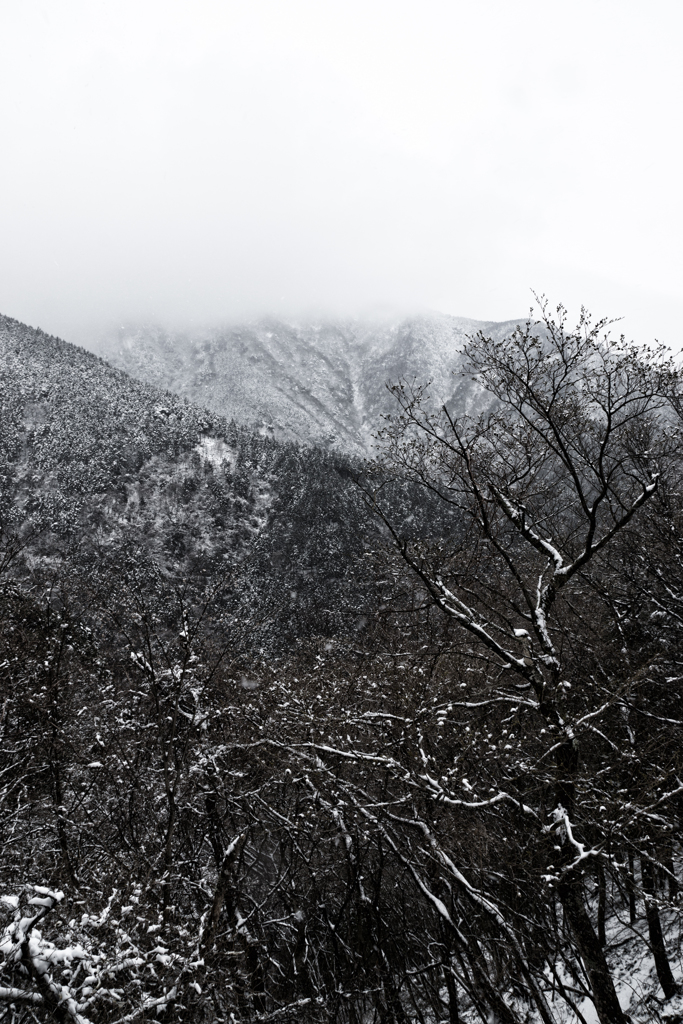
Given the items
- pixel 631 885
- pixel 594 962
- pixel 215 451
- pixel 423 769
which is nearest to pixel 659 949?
pixel 423 769

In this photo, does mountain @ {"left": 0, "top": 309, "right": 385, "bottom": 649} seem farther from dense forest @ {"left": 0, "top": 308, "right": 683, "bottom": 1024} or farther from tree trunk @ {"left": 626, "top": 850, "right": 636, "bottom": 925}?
tree trunk @ {"left": 626, "top": 850, "right": 636, "bottom": 925}

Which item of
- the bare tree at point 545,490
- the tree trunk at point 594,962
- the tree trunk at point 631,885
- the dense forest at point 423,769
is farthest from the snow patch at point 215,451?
the tree trunk at point 594,962

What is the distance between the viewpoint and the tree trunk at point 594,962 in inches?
206

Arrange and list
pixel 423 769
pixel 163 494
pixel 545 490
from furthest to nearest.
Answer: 1. pixel 163 494
2. pixel 423 769
3. pixel 545 490

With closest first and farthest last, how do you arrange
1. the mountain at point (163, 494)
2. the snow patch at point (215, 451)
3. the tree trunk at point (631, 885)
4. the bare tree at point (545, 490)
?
the tree trunk at point (631, 885) < the bare tree at point (545, 490) < the mountain at point (163, 494) < the snow patch at point (215, 451)

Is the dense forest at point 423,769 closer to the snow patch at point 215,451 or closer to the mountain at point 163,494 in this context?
the mountain at point 163,494

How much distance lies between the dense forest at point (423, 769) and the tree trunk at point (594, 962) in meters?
0.04

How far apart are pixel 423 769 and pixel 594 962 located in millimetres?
3485

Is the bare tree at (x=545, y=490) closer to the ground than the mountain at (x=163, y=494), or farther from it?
farther from it

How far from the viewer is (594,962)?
5.24m

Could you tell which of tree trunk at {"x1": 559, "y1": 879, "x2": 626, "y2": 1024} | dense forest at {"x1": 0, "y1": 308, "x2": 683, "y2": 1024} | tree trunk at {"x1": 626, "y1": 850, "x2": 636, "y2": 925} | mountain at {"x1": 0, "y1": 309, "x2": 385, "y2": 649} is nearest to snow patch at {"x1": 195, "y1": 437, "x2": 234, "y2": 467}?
mountain at {"x1": 0, "y1": 309, "x2": 385, "y2": 649}

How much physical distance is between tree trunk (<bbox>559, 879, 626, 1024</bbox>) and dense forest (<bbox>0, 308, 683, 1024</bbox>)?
0.04m

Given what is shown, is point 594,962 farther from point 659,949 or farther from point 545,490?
point 545,490

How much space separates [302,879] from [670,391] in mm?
12407
